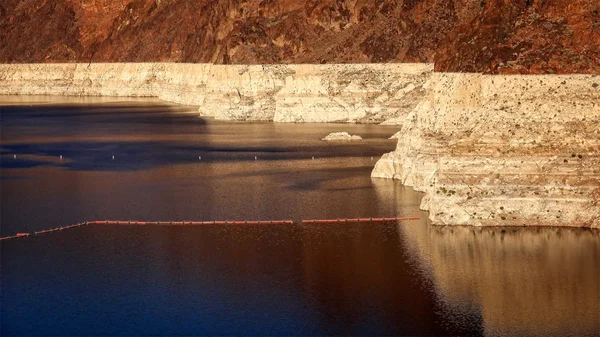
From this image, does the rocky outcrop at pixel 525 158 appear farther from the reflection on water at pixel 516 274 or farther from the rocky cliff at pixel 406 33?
the rocky cliff at pixel 406 33

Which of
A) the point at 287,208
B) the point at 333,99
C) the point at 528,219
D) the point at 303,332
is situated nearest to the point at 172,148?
the point at 333,99

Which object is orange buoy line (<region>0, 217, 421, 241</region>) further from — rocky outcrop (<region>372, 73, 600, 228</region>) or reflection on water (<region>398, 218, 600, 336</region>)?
rocky outcrop (<region>372, 73, 600, 228</region>)

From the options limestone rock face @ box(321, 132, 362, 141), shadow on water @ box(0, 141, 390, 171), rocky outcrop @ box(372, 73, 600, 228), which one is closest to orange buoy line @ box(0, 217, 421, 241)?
rocky outcrop @ box(372, 73, 600, 228)

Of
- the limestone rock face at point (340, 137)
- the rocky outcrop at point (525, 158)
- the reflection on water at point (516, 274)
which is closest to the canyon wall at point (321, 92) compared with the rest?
the limestone rock face at point (340, 137)

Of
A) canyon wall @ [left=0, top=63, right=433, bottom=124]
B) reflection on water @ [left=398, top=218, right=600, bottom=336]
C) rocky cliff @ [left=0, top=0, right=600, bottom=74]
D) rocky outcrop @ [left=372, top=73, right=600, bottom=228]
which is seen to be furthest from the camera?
canyon wall @ [left=0, top=63, right=433, bottom=124]

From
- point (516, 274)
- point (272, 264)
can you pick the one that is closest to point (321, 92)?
point (272, 264)

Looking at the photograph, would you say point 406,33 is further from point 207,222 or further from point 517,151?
point 517,151
